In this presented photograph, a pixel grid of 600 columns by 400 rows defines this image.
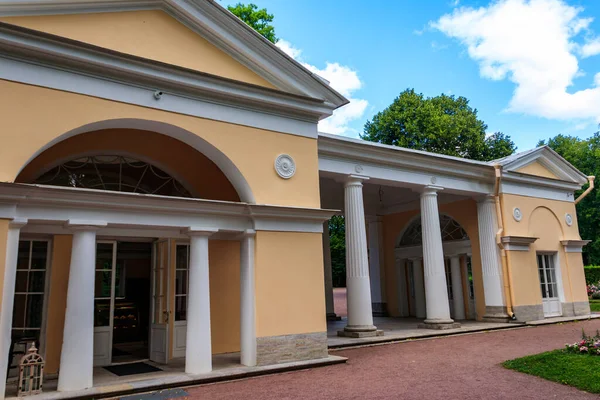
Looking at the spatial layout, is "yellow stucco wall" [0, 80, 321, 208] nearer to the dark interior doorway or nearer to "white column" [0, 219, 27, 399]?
"white column" [0, 219, 27, 399]

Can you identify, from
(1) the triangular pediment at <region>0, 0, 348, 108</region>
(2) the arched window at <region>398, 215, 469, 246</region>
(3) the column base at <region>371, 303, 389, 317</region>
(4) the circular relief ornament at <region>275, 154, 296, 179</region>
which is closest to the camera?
(1) the triangular pediment at <region>0, 0, 348, 108</region>

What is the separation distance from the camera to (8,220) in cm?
563

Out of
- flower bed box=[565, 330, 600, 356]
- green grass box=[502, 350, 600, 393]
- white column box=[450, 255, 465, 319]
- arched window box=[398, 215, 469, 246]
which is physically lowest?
green grass box=[502, 350, 600, 393]

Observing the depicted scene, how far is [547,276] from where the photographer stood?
13812 mm

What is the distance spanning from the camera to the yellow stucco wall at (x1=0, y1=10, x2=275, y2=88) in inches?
252

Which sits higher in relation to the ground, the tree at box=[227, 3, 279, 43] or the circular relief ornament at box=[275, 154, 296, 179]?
the tree at box=[227, 3, 279, 43]

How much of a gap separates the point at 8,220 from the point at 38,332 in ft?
7.76

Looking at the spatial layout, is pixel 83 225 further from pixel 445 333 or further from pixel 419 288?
pixel 419 288

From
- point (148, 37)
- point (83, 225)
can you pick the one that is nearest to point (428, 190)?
point (148, 37)

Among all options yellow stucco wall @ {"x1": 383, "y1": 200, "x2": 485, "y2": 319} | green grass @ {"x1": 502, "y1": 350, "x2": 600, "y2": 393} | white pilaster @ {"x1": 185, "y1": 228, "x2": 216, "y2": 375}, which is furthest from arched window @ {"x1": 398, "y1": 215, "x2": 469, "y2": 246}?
white pilaster @ {"x1": 185, "y1": 228, "x2": 216, "y2": 375}

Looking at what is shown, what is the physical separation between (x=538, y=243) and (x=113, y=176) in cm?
1145

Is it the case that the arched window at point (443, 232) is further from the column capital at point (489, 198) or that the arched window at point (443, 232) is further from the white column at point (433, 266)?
the white column at point (433, 266)

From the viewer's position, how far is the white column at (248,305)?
7.16 m

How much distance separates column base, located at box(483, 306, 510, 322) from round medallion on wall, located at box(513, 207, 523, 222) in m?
2.51
